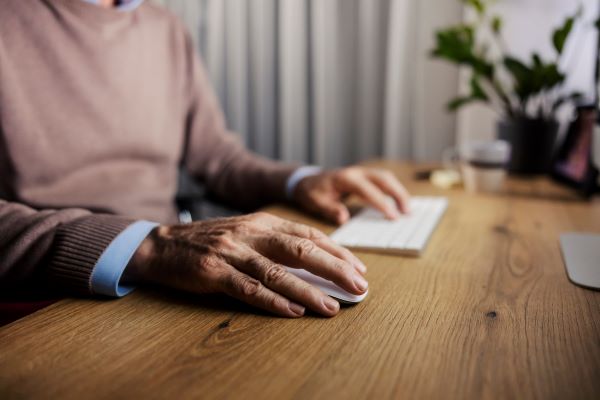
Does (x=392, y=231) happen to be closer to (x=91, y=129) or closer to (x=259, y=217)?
(x=259, y=217)

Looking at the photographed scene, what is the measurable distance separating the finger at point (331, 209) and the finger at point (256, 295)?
36cm

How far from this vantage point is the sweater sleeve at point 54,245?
0.56m

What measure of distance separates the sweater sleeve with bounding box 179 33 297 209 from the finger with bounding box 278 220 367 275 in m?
0.54

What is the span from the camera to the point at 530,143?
1316 mm

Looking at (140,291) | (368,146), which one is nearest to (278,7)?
(368,146)

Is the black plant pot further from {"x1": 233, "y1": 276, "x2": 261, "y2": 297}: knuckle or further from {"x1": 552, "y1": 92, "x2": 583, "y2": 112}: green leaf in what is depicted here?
{"x1": 233, "y1": 276, "x2": 261, "y2": 297}: knuckle

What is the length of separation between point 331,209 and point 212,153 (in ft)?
1.61

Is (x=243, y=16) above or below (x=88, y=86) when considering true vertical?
above

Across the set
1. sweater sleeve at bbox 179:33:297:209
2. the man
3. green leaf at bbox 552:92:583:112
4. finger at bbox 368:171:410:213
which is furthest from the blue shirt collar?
green leaf at bbox 552:92:583:112

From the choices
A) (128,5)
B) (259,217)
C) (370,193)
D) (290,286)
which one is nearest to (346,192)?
(370,193)

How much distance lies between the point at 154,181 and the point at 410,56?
117 centimetres

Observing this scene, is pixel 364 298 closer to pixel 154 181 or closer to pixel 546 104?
pixel 154 181

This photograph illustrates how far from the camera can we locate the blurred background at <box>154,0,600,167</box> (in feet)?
5.50

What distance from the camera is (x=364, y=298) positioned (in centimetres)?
54
